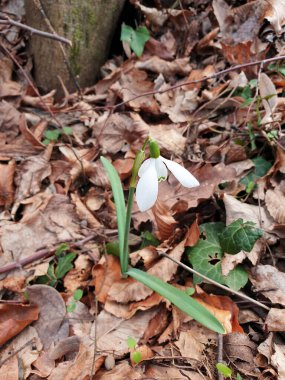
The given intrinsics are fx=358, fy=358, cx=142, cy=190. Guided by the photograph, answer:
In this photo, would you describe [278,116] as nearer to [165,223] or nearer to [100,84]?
[165,223]

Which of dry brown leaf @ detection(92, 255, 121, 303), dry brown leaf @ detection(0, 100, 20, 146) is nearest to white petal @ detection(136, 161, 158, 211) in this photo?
dry brown leaf @ detection(92, 255, 121, 303)

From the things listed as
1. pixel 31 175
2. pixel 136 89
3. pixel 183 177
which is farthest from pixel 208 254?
pixel 136 89

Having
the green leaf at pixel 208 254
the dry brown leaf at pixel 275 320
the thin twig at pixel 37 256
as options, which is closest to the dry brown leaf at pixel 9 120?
the thin twig at pixel 37 256

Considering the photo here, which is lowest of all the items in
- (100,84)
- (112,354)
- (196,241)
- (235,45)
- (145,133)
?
(112,354)

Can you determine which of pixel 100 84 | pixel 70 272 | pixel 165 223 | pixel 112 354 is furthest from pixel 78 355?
pixel 100 84

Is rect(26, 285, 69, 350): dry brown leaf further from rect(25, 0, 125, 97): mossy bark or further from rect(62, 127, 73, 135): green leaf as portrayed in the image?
rect(25, 0, 125, 97): mossy bark

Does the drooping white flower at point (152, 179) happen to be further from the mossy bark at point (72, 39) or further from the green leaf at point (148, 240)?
the mossy bark at point (72, 39)
